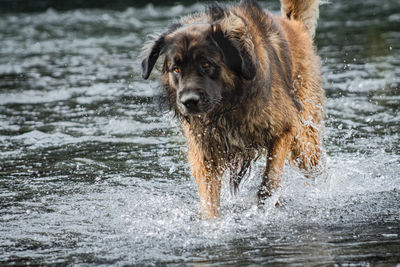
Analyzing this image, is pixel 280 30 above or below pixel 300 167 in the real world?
above

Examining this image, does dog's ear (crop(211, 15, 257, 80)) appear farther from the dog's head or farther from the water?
the water

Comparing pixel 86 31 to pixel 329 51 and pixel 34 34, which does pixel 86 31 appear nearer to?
pixel 34 34

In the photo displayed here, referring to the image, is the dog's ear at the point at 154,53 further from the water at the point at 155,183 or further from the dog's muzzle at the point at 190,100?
the dog's muzzle at the point at 190,100

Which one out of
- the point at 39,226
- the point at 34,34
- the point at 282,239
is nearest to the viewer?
the point at 282,239

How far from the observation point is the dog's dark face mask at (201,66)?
4957 mm

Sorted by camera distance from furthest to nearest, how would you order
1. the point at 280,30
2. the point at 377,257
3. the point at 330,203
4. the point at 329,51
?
the point at 329,51 → the point at 280,30 → the point at 330,203 → the point at 377,257

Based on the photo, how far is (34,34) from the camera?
2039 centimetres

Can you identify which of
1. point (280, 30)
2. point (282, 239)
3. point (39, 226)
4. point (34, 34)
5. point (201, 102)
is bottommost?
point (34, 34)

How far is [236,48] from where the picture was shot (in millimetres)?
5164

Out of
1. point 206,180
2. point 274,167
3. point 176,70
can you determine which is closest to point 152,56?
point 176,70

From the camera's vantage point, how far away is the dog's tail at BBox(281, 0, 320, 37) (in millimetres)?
7535

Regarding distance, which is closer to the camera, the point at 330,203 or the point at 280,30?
the point at 330,203

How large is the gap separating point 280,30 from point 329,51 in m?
8.44

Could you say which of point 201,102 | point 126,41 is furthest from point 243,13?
point 126,41
